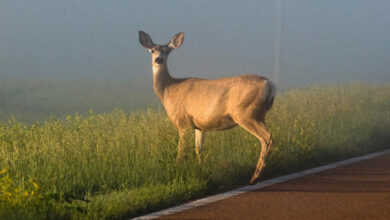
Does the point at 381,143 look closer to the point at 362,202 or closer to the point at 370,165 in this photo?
the point at 370,165

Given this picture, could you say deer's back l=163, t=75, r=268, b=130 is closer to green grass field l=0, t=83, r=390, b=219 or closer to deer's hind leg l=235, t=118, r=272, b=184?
deer's hind leg l=235, t=118, r=272, b=184

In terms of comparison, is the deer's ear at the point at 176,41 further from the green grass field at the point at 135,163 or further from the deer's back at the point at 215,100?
the green grass field at the point at 135,163

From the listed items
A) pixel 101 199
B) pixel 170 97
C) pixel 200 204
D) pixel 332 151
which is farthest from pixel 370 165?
pixel 101 199

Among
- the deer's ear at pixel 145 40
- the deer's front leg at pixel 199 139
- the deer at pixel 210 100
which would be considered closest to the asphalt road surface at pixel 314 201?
the deer at pixel 210 100

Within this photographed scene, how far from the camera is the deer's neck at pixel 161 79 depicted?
12.1 metres

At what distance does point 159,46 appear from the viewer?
39.0ft

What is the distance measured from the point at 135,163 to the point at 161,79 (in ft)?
6.57

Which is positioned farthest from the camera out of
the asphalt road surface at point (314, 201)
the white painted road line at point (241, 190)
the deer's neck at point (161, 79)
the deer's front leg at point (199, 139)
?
the deer's neck at point (161, 79)

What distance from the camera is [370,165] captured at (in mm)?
12609

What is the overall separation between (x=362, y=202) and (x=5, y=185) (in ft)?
15.9

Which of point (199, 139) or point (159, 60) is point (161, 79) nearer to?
point (159, 60)

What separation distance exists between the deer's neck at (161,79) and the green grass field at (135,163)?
0.85m

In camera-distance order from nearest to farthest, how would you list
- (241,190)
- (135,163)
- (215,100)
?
(241,190) → (135,163) → (215,100)

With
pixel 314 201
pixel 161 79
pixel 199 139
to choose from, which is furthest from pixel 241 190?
pixel 161 79
